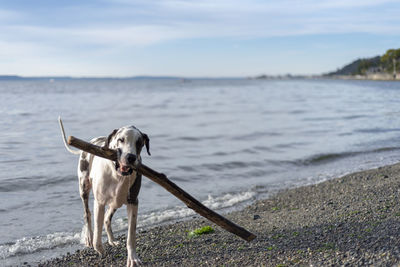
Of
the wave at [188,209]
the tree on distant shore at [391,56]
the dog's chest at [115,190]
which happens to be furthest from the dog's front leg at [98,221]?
the tree on distant shore at [391,56]

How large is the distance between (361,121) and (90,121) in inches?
790

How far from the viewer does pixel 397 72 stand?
143 meters

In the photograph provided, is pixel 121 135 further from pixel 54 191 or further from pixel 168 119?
pixel 168 119

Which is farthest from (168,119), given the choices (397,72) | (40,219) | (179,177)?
(397,72)

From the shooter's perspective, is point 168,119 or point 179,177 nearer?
point 179,177

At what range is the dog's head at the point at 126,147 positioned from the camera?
5363mm

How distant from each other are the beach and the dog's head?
5.93 feet

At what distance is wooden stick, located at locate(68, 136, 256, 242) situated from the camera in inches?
215

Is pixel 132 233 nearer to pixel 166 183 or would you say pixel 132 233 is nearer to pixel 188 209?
pixel 166 183

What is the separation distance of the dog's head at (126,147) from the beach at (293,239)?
1808 mm

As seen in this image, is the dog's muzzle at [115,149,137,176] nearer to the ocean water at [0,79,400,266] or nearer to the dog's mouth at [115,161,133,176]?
the dog's mouth at [115,161,133,176]

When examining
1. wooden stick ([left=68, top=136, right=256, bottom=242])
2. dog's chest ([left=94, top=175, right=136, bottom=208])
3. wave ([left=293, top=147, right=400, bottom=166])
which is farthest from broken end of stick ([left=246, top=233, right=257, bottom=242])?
wave ([left=293, top=147, right=400, bottom=166])

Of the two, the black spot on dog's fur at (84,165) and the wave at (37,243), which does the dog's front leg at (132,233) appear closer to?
the black spot on dog's fur at (84,165)

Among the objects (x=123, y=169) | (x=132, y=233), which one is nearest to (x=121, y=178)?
(x=123, y=169)
